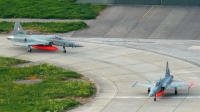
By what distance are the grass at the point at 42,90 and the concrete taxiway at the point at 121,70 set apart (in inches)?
52.5

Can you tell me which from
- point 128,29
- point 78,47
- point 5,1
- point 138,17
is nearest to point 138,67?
point 78,47

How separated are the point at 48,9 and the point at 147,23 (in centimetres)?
1474

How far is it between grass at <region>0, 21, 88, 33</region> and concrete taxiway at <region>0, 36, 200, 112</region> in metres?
4.30

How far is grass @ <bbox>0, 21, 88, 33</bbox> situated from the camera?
7269 cm

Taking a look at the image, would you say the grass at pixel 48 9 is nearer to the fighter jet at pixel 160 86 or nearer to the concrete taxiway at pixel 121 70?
the concrete taxiway at pixel 121 70

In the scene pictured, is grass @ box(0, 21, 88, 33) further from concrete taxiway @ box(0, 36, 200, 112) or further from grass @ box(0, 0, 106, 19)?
concrete taxiway @ box(0, 36, 200, 112)

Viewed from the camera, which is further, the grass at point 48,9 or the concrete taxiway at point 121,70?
the grass at point 48,9

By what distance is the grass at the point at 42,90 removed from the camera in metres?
41.4

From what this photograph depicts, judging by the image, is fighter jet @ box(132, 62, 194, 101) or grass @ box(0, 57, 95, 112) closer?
grass @ box(0, 57, 95, 112)

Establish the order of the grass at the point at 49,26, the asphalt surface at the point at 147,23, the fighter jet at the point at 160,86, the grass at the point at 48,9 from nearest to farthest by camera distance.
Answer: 1. the fighter jet at the point at 160,86
2. the asphalt surface at the point at 147,23
3. the grass at the point at 49,26
4. the grass at the point at 48,9

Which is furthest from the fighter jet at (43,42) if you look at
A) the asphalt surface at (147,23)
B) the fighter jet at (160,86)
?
the fighter jet at (160,86)

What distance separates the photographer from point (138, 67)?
5494 cm

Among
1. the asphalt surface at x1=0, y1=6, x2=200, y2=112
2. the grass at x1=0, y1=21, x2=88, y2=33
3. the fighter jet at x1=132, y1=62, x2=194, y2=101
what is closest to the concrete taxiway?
the asphalt surface at x1=0, y1=6, x2=200, y2=112

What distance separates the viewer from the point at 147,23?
74.2m
